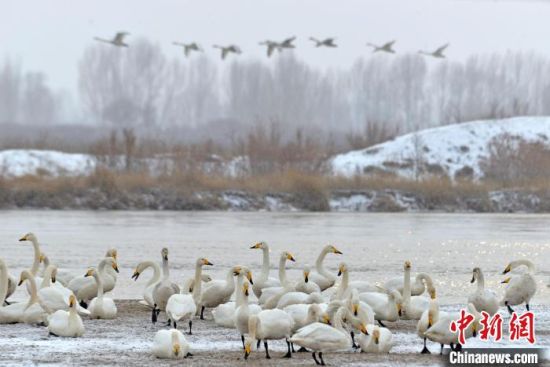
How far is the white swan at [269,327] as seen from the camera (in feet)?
32.2

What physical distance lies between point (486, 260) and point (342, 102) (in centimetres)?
9586

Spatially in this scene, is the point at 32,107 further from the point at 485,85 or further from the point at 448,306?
the point at 448,306

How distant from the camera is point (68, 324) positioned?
10719 mm

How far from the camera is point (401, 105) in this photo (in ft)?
343

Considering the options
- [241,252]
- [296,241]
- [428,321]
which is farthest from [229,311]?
[296,241]

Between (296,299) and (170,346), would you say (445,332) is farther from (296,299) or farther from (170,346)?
(170,346)

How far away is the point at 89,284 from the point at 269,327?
3.65 metres

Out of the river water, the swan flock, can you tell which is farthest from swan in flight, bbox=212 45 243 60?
the swan flock

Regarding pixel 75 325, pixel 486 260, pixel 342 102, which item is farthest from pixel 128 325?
pixel 342 102

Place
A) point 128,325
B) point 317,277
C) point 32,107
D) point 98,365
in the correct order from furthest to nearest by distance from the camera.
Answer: point 32,107
point 317,277
point 128,325
point 98,365

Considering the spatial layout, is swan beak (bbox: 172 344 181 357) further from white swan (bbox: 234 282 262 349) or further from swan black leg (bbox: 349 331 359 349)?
swan black leg (bbox: 349 331 359 349)

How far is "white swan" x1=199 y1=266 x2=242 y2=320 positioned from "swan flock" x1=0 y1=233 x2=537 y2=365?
0.01 m

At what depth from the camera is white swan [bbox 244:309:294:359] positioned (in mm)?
9812

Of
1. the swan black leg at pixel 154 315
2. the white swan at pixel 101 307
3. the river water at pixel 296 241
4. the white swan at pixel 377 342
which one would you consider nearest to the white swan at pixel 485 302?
the white swan at pixel 377 342
